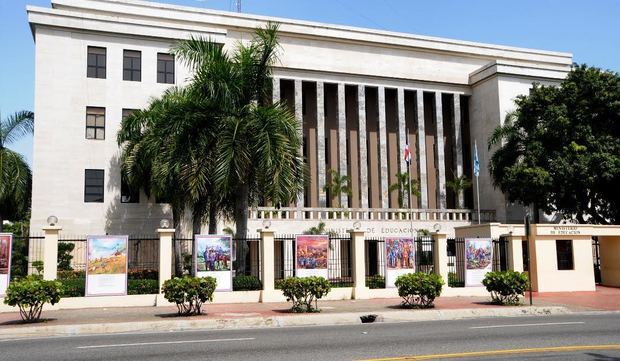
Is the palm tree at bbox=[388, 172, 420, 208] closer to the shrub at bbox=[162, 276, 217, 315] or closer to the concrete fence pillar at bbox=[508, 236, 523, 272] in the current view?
the concrete fence pillar at bbox=[508, 236, 523, 272]

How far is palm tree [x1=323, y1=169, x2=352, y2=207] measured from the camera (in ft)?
121

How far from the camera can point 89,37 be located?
32406 mm

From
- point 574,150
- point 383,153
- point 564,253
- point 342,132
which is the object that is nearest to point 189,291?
point 564,253

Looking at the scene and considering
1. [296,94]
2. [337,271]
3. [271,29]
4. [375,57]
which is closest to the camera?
[271,29]

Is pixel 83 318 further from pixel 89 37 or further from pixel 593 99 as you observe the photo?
pixel 593 99

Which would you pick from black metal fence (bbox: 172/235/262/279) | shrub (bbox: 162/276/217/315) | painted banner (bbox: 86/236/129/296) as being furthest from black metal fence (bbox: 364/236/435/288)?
painted banner (bbox: 86/236/129/296)

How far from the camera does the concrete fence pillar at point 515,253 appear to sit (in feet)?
79.0

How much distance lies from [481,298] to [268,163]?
9.68 meters

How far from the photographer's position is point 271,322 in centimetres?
1576

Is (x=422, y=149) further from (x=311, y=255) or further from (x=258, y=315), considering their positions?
(x=258, y=315)

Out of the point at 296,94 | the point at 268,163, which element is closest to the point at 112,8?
the point at 296,94

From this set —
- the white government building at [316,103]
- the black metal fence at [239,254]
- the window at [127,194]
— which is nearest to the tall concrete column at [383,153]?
the white government building at [316,103]

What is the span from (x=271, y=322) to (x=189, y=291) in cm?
261

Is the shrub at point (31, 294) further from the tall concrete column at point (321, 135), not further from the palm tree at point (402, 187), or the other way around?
the palm tree at point (402, 187)
